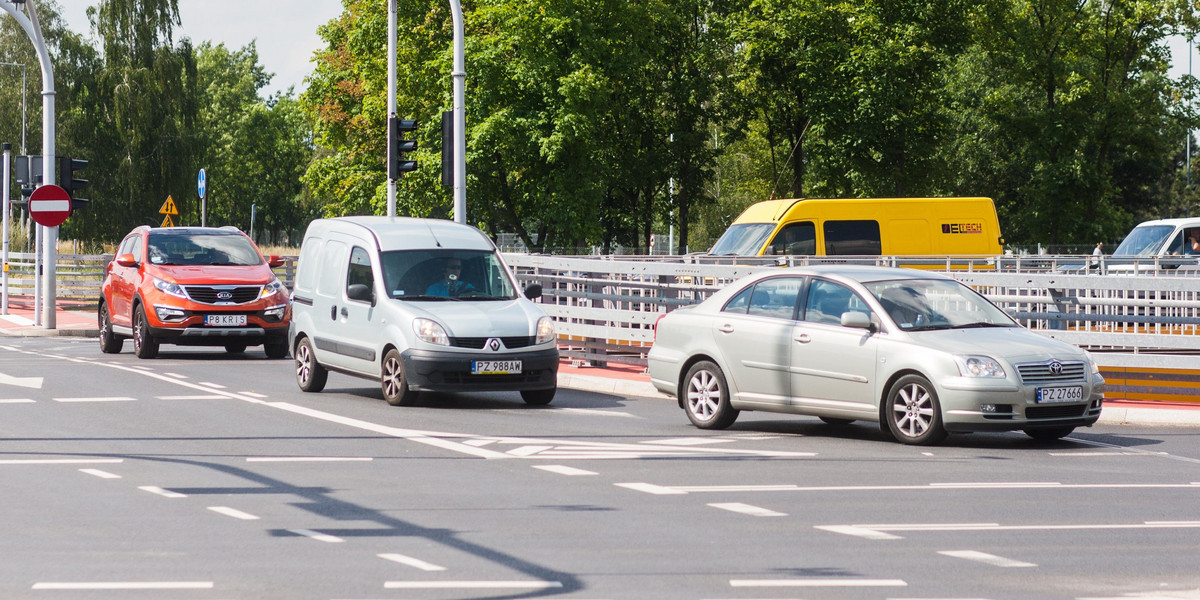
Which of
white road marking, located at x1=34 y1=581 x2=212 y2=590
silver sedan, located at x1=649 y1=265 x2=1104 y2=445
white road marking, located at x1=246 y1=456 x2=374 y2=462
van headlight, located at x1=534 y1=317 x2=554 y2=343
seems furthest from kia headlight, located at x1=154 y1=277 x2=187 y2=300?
white road marking, located at x1=34 y1=581 x2=212 y2=590

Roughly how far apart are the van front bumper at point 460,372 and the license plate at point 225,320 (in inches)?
279

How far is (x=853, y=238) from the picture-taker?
29578mm

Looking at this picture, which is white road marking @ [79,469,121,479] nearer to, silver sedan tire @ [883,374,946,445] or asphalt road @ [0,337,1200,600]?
asphalt road @ [0,337,1200,600]

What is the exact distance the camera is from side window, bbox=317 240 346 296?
53.5ft

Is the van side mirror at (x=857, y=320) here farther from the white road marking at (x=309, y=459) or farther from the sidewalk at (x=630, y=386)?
the white road marking at (x=309, y=459)

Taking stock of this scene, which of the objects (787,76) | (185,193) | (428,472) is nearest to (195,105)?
(185,193)

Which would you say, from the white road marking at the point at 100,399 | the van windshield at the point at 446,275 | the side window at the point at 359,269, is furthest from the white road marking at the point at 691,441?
the white road marking at the point at 100,399

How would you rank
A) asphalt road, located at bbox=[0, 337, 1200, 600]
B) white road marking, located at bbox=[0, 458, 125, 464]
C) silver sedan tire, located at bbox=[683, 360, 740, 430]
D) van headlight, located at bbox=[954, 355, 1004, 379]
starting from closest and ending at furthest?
1. asphalt road, located at bbox=[0, 337, 1200, 600]
2. white road marking, located at bbox=[0, 458, 125, 464]
3. van headlight, located at bbox=[954, 355, 1004, 379]
4. silver sedan tire, located at bbox=[683, 360, 740, 430]

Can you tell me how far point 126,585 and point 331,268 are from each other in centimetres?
1013

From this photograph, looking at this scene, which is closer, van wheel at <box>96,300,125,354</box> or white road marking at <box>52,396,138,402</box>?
white road marking at <box>52,396,138,402</box>

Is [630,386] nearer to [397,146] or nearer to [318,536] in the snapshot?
[397,146]

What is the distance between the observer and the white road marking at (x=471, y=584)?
656 cm

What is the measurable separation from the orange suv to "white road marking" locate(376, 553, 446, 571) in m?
13.7

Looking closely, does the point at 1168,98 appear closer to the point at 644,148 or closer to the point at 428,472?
the point at 644,148
